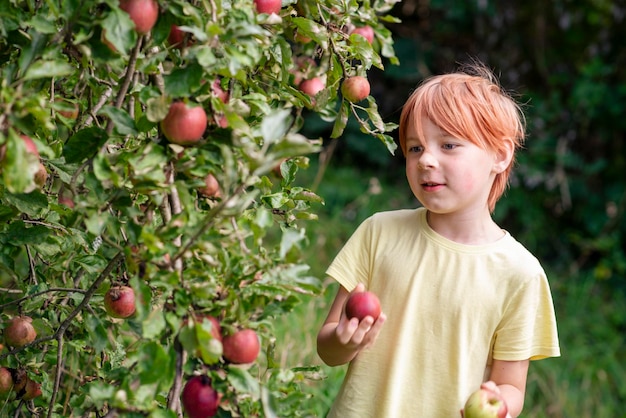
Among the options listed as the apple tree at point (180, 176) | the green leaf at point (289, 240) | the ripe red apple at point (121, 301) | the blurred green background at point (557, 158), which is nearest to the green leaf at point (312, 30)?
the apple tree at point (180, 176)

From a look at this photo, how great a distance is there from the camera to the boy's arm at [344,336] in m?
1.31

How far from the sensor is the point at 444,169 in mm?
1400

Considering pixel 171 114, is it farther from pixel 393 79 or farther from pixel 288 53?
pixel 393 79

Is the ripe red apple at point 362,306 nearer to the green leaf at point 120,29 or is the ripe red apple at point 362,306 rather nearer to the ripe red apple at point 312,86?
the ripe red apple at point 312,86

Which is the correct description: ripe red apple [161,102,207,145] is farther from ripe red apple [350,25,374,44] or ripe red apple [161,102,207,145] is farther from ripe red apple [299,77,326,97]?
ripe red apple [350,25,374,44]

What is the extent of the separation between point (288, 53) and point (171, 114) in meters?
0.38

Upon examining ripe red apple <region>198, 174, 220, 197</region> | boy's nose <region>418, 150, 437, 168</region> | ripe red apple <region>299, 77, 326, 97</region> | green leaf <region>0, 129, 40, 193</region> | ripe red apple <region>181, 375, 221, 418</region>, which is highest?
ripe red apple <region>299, 77, 326, 97</region>

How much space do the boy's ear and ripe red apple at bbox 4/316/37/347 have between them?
3.04 feet

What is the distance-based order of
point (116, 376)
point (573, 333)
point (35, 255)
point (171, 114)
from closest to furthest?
point (171, 114) → point (116, 376) → point (35, 255) → point (573, 333)

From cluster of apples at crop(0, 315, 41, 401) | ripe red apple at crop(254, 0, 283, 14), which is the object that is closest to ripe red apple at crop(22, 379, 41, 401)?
cluster of apples at crop(0, 315, 41, 401)

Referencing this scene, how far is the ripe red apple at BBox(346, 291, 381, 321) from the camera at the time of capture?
1310mm

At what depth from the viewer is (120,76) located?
4.25 ft

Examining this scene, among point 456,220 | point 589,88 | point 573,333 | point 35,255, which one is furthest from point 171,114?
point 589,88

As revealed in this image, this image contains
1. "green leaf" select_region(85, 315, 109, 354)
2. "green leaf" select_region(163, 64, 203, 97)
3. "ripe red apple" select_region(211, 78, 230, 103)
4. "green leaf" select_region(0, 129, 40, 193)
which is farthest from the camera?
"green leaf" select_region(85, 315, 109, 354)
